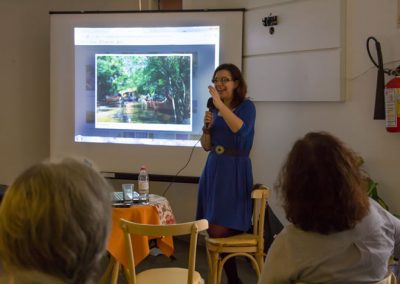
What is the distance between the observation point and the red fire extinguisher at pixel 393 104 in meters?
2.98

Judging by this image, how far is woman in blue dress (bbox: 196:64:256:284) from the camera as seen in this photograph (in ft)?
10.2

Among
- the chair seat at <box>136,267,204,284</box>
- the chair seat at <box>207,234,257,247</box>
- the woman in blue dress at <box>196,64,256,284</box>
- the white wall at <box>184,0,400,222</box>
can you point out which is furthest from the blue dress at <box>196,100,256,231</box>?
the white wall at <box>184,0,400,222</box>

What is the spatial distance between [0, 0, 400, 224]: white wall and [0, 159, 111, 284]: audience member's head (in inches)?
101

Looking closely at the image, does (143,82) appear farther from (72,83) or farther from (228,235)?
(228,235)

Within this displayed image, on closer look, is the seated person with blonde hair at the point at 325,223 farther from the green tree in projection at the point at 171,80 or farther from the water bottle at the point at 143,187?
the green tree in projection at the point at 171,80

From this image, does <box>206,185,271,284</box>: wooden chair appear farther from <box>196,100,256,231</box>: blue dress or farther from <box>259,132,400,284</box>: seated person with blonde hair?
<box>259,132,400,284</box>: seated person with blonde hair

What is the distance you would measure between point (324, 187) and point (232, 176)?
5.52ft

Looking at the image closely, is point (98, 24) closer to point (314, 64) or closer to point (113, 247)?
point (314, 64)

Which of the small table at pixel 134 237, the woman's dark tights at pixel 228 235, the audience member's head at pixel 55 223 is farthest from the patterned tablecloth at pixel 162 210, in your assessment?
the audience member's head at pixel 55 223

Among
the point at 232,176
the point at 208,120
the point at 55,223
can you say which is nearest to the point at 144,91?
the point at 208,120

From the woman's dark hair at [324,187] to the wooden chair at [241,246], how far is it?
4.99 feet

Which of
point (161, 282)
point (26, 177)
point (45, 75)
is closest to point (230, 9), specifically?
point (45, 75)

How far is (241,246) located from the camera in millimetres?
2994

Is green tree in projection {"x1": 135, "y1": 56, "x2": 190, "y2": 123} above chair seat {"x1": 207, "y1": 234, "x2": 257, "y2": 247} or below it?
above
